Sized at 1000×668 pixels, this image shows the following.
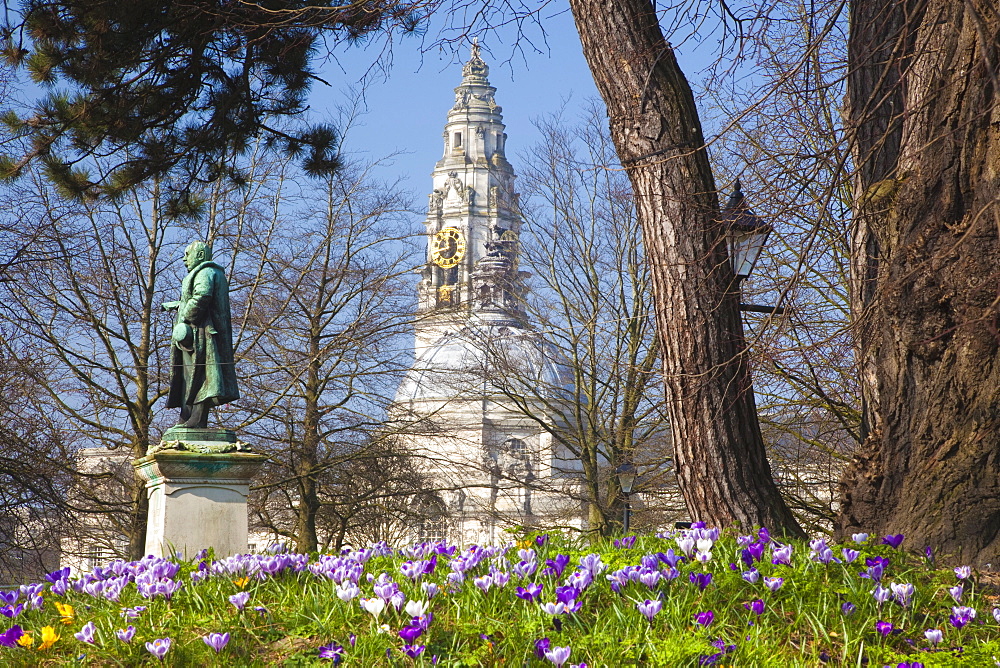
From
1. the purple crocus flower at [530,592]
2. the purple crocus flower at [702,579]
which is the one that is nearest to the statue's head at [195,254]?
the purple crocus flower at [530,592]

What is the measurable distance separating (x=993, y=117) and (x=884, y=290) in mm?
865

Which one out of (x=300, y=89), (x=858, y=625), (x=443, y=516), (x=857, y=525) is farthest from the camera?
(x=443, y=516)

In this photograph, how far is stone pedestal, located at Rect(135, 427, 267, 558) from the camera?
8.73 metres

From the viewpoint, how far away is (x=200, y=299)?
9617 millimetres

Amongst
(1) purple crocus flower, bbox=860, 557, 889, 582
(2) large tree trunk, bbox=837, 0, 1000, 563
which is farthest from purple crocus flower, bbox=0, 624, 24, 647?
(2) large tree trunk, bbox=837, 0, 1000, 563

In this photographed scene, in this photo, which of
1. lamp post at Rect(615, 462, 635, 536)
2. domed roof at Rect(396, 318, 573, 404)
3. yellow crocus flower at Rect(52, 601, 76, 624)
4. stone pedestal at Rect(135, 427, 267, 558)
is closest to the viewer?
yellow crocus flower at Rect(52, 601, 76, 624)

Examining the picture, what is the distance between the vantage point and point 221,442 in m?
9.13

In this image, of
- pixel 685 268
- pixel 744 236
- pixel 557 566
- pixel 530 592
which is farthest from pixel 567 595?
pixel 744 236

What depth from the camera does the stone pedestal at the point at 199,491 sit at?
8.73 m

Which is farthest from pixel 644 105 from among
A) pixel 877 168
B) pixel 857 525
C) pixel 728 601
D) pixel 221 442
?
pixel 221 442

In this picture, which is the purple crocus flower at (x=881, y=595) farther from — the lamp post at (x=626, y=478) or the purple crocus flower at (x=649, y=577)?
the lamp post at (x=626, y=478)

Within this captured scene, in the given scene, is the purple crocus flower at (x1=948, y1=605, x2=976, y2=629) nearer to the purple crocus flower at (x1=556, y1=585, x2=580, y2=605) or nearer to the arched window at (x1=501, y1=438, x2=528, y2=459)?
the purple crocus flower at (x1=556, y1=585, x2=580, y2=605)

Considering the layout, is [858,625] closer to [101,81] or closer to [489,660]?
[489,660]

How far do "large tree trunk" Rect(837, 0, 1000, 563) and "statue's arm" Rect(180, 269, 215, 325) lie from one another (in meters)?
6.27
